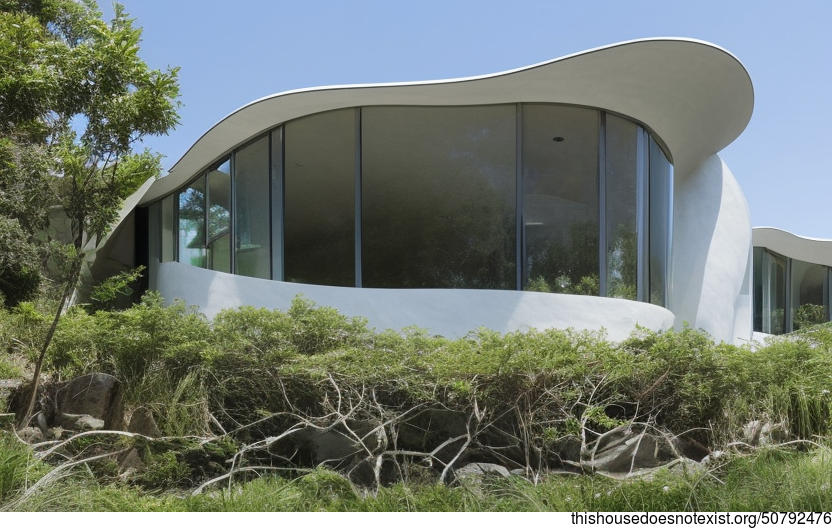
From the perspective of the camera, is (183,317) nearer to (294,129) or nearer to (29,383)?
(29,383)

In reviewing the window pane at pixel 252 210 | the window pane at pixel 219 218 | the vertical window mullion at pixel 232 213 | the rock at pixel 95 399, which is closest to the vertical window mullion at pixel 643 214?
the window pane at pixel 252 210

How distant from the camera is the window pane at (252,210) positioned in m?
11.5

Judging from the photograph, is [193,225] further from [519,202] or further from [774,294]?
[774,294]

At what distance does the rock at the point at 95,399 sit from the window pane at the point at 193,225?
255 inches

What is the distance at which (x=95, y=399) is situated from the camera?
23.0 feet

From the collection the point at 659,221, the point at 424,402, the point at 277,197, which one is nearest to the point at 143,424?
the point at 424,402

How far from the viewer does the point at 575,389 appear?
251 inches

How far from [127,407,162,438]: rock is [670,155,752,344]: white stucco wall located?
382 inches

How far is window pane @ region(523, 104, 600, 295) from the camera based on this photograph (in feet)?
33.4

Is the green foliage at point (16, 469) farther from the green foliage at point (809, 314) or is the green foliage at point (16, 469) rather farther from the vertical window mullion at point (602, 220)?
the green foliage at point (809, 314)

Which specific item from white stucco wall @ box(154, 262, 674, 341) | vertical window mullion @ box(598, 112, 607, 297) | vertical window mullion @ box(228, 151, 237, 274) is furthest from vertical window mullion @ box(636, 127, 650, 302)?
vertical window mullion @ box(228, 151, 237, 274)

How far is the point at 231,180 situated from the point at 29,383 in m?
5.81

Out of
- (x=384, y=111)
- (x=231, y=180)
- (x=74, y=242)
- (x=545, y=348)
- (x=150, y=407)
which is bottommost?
(x=150, y=407)
